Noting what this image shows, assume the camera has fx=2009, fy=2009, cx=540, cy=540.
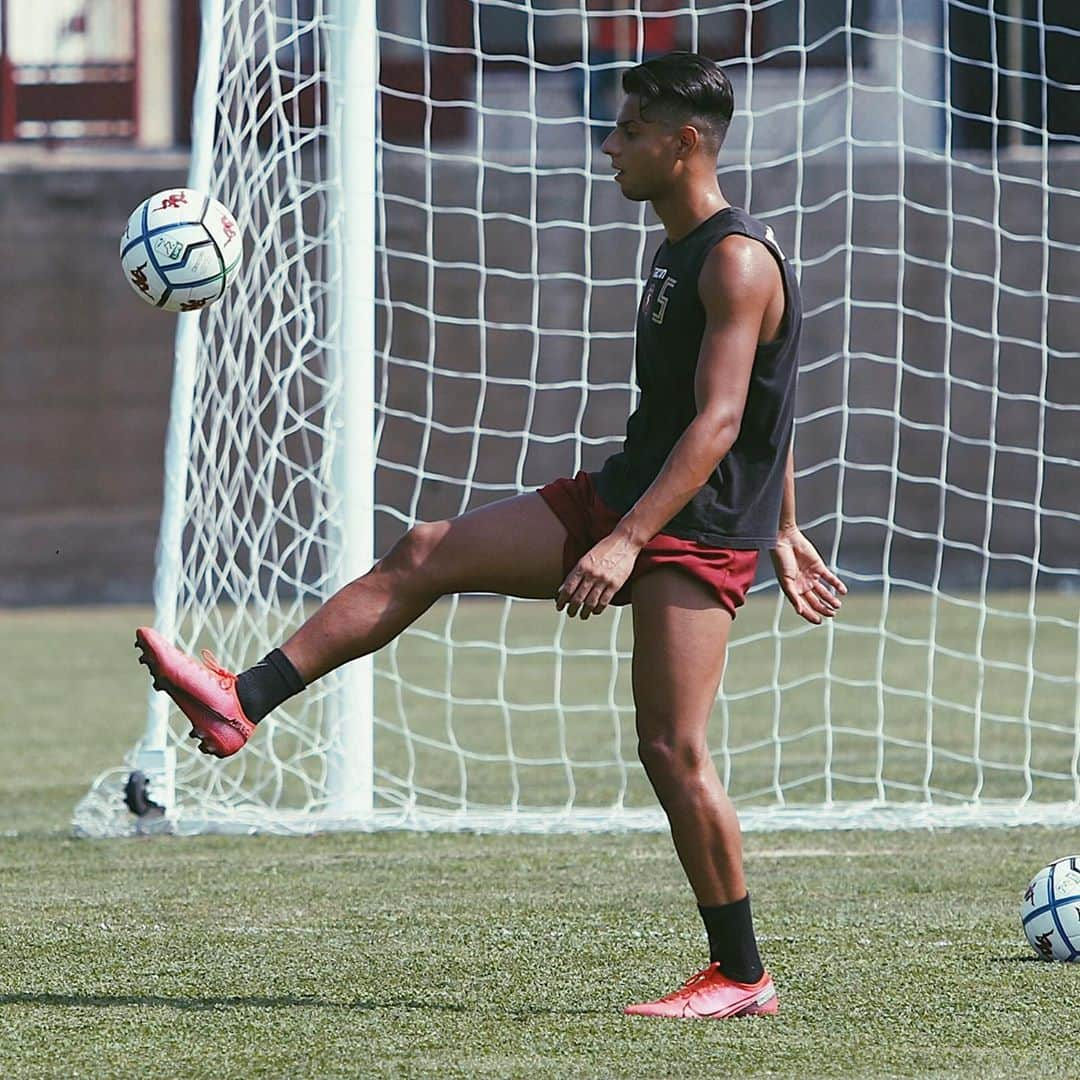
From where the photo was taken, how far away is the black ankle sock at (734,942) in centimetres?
397

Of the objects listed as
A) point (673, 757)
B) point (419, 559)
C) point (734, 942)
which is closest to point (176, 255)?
point (419, 559)

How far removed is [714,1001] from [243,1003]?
0.96 meters

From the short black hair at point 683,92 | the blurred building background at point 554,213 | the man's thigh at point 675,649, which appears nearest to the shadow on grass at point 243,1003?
the man's thigh at point 675,649

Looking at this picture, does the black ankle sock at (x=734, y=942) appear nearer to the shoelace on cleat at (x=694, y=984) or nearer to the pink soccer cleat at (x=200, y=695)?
the shoelace on cleat at (x=694, y=984)

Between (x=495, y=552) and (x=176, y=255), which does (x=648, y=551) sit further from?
(x=176, y=255)

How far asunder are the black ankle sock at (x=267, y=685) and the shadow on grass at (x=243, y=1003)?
0.59 m

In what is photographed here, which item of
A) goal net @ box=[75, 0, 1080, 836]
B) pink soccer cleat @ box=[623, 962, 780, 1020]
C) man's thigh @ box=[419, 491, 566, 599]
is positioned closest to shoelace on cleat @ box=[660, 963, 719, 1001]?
pink soccer cleat @ box=[623, 962, 780, 1020]

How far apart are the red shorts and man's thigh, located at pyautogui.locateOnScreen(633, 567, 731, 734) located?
2cm

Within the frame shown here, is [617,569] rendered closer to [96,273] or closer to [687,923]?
[687,923]

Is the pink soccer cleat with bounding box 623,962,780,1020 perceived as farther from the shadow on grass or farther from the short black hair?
the short black hair

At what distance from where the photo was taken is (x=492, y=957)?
4609mm

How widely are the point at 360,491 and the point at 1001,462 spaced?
11464 mm

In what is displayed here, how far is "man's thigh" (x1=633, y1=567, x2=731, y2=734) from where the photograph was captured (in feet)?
12.8

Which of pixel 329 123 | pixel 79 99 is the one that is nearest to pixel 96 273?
pixel 79 99
